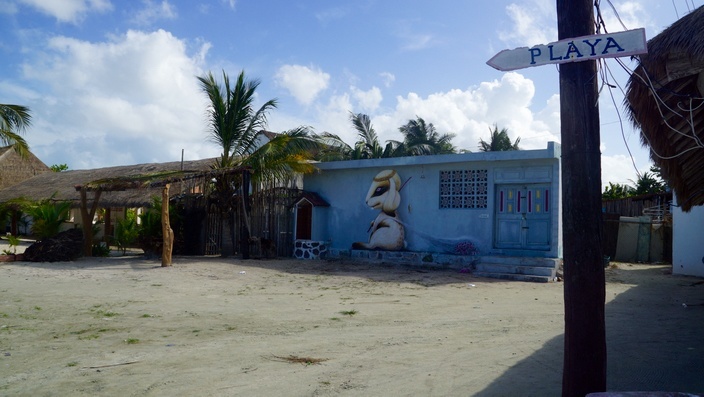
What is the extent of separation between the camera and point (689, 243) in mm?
15203

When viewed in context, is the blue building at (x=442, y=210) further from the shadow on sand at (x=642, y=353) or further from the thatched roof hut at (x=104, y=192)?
the thatched roof hut at (x=104, y=192)

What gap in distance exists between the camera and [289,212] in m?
18.2

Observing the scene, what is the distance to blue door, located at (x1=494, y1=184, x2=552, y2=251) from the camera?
47.1ft

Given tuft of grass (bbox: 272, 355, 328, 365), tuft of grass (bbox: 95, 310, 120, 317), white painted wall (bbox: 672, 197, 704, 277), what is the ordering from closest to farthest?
tuft of grass (bbox: 272, 355, 328, 365), tuft of grass (bbox: 95, 310, 120, 317), white painted wall (bbox: 672, 197, 704, 277)

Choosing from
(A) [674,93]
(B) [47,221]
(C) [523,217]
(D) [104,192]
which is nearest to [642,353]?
(A) [674,93]

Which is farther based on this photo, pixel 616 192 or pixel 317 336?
pixel 616 192

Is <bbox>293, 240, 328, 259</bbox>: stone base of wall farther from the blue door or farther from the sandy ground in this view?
the blue door

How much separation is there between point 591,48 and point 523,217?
11.4 metres

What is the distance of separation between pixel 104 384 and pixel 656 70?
18.7ft

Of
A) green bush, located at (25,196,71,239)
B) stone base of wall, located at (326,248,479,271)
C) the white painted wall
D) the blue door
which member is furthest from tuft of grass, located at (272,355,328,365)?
green bush, located at (25,196,71,239)

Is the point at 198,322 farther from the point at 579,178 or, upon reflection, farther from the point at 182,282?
the point at 579,178

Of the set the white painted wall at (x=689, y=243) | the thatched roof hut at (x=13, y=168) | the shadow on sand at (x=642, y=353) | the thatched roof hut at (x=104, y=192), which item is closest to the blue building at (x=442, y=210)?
the white painted wall at (x=689, y=243)

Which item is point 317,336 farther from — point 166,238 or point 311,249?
point 311,249

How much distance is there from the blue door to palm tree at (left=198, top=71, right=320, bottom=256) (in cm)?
619
